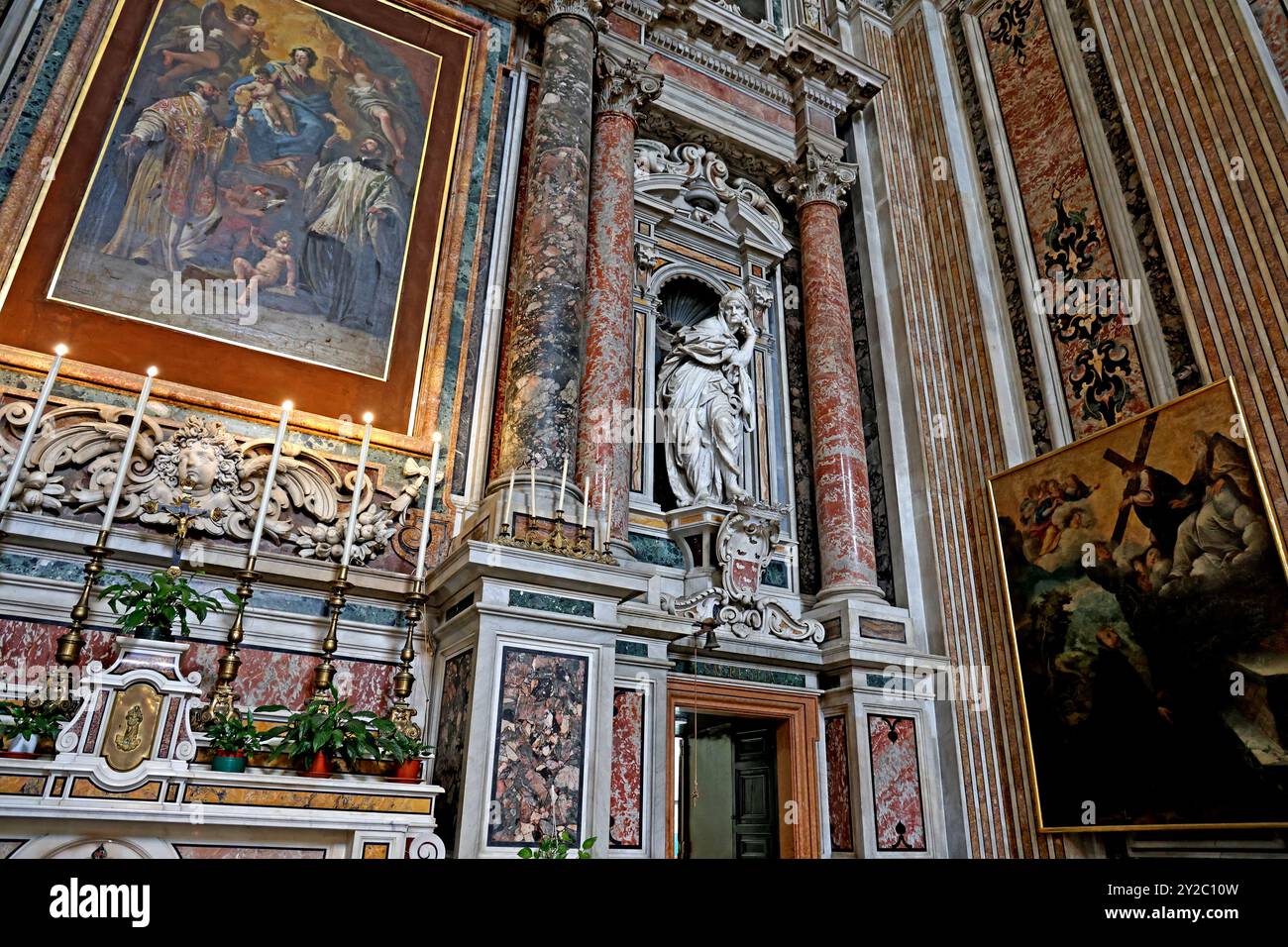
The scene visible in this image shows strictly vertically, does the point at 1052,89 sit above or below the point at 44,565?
above

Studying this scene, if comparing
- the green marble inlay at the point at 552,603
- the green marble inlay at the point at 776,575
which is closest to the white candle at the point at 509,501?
the green marble inlay at the point at 552,603

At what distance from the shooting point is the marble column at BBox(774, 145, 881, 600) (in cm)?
705

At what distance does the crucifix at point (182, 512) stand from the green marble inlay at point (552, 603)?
188 centimetres

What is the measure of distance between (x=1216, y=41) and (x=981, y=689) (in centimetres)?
539

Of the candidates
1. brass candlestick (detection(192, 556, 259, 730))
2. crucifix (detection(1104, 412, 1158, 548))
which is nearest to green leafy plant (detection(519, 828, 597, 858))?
brass candlestick (detection(192, 556, 259, 730))

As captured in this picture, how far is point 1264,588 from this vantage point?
4973mm

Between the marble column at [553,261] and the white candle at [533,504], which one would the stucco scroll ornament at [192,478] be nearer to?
the white candle at [533,504]

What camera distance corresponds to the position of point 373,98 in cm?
691

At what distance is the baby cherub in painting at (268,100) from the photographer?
249 inches

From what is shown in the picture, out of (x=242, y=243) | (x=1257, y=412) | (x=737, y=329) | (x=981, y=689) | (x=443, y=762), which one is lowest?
(x=443, y=762)

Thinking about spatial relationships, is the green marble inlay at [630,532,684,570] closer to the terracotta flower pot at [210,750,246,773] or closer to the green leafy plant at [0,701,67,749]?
the terracotta flower pot at [210,750,246,773]

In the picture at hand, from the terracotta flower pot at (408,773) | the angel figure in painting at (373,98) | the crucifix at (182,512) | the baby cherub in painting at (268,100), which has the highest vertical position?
the angel figure in painting at (373,98)

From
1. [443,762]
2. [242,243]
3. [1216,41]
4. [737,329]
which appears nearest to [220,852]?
[443,762]
